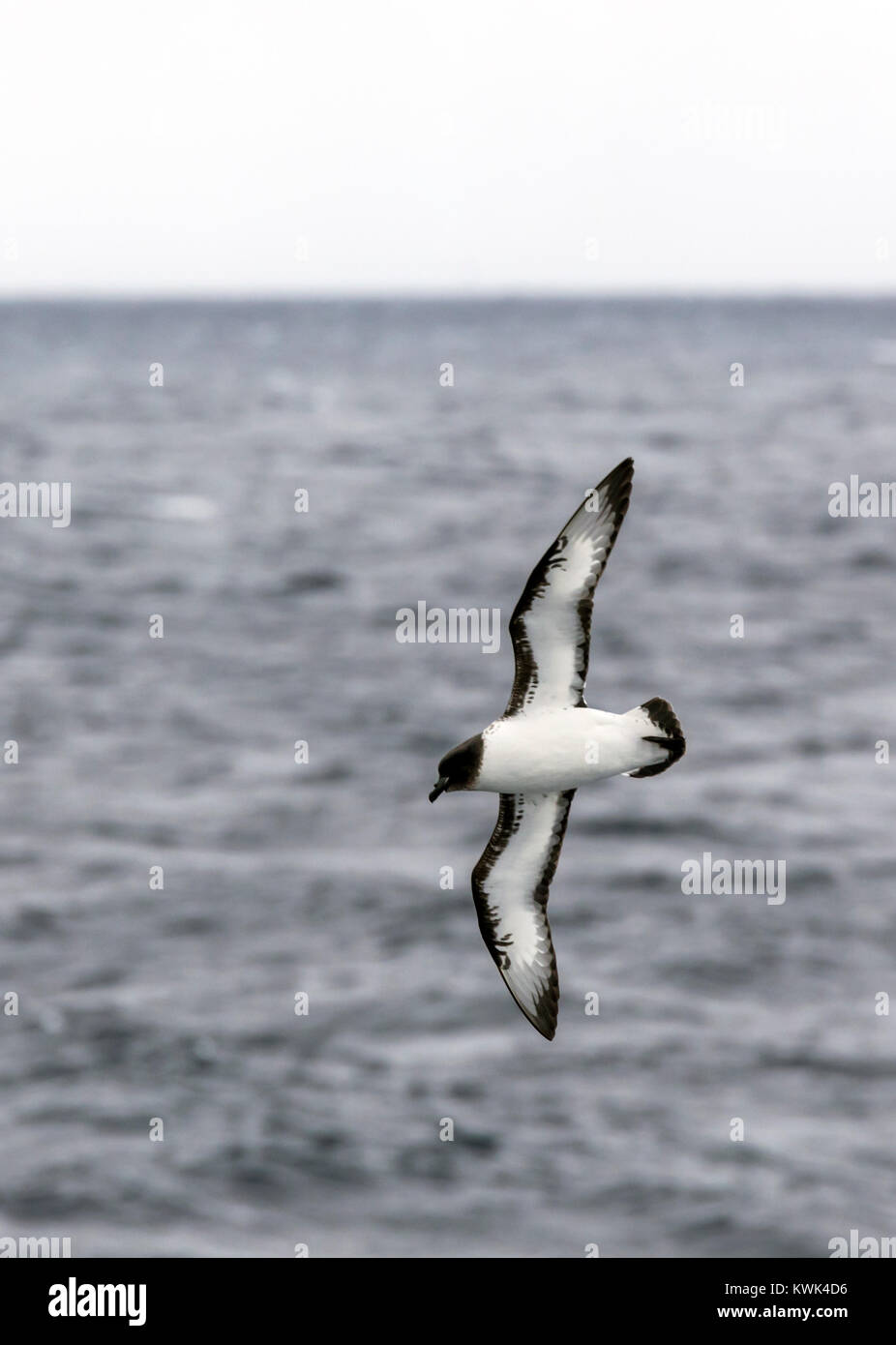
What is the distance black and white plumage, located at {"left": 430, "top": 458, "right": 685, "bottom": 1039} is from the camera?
8.64m

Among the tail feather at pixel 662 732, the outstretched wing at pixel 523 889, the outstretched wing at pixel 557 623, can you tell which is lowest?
the outstretched wing at pixel 523 889

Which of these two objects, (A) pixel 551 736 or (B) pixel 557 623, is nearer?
(A) pixel 551 736

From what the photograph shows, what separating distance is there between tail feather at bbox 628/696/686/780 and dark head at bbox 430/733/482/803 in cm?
83

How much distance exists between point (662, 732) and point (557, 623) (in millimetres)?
788

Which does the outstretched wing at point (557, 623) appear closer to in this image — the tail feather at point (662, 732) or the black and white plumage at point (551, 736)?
the black and white plumage at point (551, 736)

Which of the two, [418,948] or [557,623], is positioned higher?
[418,948]

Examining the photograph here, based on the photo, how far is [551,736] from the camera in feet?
29.0

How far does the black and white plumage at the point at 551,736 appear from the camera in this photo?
8641 millimetres

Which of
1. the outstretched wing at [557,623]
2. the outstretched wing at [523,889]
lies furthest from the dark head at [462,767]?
the outstretched wing at [523,889]

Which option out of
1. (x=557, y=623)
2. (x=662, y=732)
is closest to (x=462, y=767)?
(x=557, y=623)

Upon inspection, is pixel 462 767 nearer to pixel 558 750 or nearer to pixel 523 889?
pixel 558 750

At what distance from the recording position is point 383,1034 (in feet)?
193

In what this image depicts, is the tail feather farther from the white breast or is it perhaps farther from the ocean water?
the ocean water

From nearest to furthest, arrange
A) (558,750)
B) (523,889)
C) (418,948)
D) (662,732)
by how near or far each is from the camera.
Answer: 1. (558,750)
2. (662,732)
3. (523,889)
4. (418,948)
